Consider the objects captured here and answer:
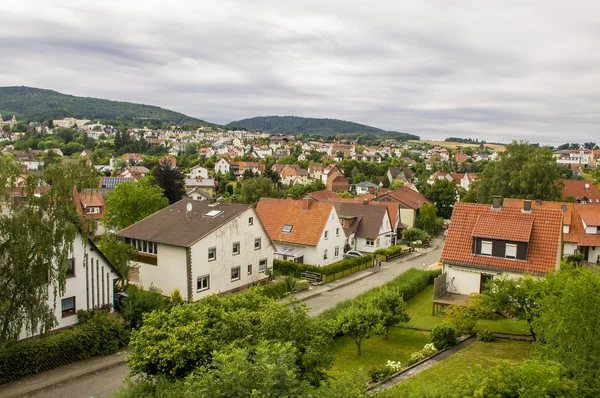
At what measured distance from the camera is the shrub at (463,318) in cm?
2264

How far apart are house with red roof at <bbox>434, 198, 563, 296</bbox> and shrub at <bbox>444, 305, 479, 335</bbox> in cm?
473

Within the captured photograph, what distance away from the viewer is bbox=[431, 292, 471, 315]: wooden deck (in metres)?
27.2

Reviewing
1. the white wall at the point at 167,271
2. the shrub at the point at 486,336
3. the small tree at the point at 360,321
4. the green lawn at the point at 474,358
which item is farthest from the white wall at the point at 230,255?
the shrub at the point at 486,336

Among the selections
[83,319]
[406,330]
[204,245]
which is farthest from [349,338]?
[83,319]

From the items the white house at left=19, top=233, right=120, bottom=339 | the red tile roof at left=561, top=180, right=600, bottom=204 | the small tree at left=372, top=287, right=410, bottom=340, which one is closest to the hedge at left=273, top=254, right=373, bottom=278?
the small tree at left=372, top=287, right=410, bottom=340

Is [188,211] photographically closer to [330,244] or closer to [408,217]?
[330,244]

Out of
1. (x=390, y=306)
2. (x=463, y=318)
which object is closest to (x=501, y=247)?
(x=463, y=318)

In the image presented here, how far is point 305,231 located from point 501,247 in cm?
1845

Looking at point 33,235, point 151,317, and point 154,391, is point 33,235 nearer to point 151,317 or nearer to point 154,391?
point 151,317

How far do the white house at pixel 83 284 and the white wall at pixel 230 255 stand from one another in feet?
19.2

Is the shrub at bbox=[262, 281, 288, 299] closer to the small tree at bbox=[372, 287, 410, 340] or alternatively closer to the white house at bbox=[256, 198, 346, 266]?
the white house at bbox=[256, 198, 346, 266]

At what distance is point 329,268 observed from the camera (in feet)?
127

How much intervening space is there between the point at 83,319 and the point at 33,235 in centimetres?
954

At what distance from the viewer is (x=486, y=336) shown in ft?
73.9
